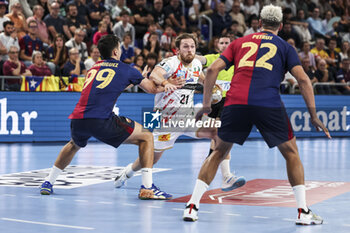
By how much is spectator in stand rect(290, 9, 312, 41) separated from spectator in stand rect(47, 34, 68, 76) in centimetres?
975

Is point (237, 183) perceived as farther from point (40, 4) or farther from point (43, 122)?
point (40, 4)

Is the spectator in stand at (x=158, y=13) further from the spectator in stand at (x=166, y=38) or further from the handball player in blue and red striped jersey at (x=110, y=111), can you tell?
the handball player in blue and red striped jersey at (x=110, y=111)

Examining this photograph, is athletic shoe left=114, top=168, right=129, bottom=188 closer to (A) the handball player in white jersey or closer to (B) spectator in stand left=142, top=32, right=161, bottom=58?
(A) the handball player in white jersey

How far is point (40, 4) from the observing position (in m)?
18.8

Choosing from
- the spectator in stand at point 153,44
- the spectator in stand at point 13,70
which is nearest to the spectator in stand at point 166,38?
the spectator in stand at point 153,44

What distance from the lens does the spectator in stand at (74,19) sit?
1842cm

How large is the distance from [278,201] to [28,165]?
5.39 m

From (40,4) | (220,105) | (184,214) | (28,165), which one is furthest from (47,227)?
(40,4)

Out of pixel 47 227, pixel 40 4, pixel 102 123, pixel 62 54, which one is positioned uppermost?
pixel 40 4

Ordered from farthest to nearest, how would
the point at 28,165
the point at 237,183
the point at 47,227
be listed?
the point at 28,165, the point at 237,183, the point at 47,227

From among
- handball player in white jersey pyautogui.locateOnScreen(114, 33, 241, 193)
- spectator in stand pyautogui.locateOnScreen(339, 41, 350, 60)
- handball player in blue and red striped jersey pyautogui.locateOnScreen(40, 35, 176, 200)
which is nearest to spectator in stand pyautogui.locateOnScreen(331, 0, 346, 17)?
spectator in stand pyautogui.locateOnScreen(339, 41, 350, 60)

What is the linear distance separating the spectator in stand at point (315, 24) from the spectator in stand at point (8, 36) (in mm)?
12496

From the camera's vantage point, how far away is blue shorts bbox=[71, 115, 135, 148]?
7.79m

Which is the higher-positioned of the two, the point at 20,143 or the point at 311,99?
the point at 311,99
